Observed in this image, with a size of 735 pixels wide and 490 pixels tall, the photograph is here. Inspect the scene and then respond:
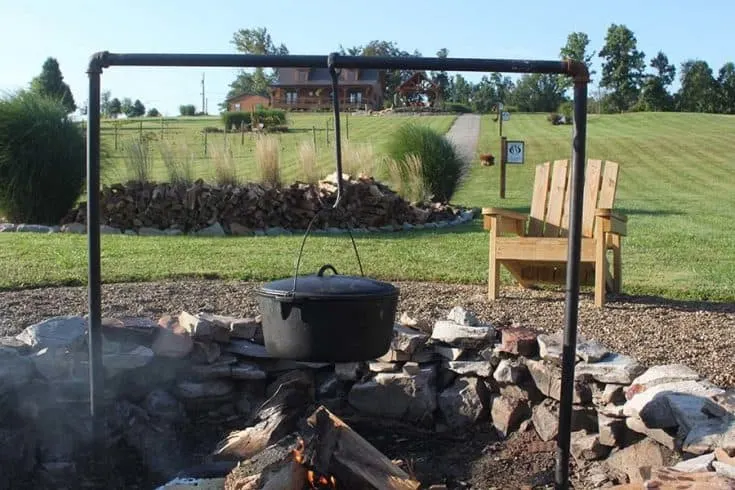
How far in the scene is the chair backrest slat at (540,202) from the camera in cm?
600

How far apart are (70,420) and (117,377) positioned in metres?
0.27

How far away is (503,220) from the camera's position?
5.65 meters

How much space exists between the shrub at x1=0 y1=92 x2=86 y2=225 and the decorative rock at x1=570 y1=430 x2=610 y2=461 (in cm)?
790

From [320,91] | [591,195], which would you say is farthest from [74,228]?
[320,91]

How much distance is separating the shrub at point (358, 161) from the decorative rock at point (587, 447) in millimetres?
8107

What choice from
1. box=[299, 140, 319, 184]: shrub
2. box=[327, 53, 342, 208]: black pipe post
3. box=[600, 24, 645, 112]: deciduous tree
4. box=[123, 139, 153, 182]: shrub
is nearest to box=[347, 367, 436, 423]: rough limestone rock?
box=[327, 53, 342, 208]: black pipe post

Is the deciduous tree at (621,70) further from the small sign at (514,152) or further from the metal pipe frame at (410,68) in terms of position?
the metal pipe frame at (410,68)

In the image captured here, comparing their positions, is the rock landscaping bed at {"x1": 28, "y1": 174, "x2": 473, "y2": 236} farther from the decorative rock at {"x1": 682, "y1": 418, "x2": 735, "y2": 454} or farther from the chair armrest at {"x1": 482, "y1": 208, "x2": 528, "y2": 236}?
the decorative rock at {"x1": 682, "y1": 418, "x2": 735, "y2": 454}

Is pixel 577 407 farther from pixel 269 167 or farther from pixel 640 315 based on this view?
pixel 269 167

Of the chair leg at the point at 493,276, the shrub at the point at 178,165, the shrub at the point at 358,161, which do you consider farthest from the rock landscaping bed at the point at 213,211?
the chair leg at the point at 493,276

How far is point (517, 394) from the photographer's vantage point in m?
3.75

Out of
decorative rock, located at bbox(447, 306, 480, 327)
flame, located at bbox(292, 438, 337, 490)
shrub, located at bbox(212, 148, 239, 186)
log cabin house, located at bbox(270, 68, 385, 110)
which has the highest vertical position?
log cabin house, located at bbox(270, 68, 385, 110)

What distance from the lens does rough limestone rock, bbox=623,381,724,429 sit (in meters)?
2.98

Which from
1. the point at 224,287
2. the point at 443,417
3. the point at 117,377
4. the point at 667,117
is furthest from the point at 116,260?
the point at 667,117
